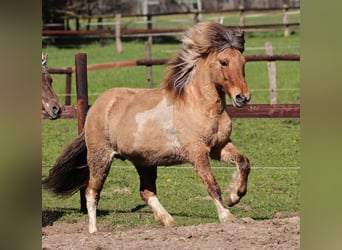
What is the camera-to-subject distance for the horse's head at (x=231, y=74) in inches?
183

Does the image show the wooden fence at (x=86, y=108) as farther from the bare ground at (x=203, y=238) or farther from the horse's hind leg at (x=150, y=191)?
the bare ground at (x=203, y=238)

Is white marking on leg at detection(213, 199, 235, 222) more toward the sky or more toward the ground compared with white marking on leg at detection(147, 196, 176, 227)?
more toward the sky

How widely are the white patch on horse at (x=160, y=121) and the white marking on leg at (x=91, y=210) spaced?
72cm

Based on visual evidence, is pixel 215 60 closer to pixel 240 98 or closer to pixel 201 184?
pixel 240 98

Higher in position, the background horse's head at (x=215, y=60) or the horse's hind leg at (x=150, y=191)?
the background horse's head at (x=215, y=60)

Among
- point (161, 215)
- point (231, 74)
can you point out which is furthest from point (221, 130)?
point (161, 215)

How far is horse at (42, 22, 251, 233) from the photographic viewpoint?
483 centimetres

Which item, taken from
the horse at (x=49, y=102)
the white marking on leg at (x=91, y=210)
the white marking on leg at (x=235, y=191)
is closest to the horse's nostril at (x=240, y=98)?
the white marking on leg at (x=235, y=191)

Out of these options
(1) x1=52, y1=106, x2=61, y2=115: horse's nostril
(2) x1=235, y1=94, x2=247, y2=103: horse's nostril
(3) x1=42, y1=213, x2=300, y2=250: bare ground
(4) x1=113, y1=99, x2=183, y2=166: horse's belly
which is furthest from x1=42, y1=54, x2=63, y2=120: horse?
(2) x1=235, y1=94, x2=247, y2=103: horse's nostril

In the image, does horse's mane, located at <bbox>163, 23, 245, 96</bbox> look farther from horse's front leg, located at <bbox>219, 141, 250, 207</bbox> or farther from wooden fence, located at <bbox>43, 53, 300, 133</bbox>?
wooden fence, located at <bbox>43, 53, 300, 133</bbox>
